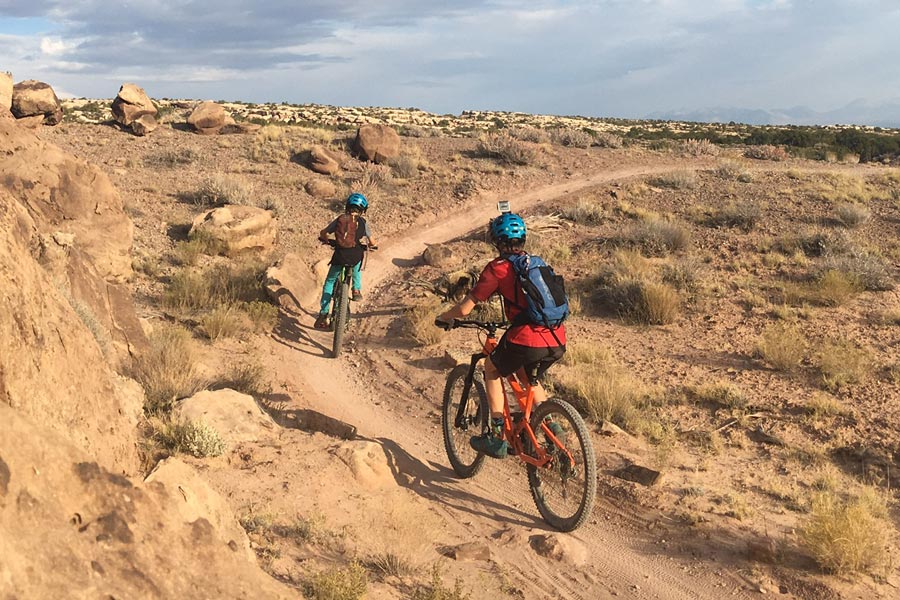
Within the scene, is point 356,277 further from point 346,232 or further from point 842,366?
point 842,366

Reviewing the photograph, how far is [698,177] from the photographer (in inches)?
772

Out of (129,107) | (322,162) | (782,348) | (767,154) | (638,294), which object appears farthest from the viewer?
(767,154)

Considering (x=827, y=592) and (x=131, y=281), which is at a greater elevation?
(x=131, y=281)

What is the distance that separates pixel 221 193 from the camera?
15602 mm

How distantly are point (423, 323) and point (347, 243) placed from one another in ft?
5.80

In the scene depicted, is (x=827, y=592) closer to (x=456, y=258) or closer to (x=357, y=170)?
(x=456, y=258)

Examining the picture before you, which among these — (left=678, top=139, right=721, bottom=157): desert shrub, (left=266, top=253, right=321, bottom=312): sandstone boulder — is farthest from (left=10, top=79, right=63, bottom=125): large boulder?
(left=678, top=139, right=721, bottom=157): desert shrub

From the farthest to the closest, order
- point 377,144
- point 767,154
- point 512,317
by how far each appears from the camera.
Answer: point 767,154
point 377,144
point 512,317

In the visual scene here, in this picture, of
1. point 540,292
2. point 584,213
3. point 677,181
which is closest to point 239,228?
point 584,213

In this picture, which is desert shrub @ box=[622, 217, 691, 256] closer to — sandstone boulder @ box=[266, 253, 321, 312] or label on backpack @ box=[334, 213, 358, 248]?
sandstone boulder @ box=[266, 253, 321, 312]

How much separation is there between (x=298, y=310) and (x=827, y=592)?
334 inches

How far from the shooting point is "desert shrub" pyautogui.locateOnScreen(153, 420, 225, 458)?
5277mm

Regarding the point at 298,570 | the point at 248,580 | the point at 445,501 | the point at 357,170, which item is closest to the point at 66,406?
the point at 248,580

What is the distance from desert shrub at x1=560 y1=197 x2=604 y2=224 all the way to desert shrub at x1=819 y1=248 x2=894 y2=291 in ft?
18.0
